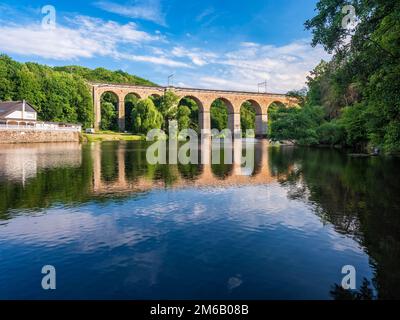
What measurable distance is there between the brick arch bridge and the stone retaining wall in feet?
57.5

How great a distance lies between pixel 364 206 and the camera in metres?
12.2

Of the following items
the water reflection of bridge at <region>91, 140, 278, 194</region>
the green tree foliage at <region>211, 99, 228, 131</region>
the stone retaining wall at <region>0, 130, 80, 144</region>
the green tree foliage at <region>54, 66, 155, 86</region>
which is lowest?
the water reflection of bridge at <region>91, 140, 278, 194</region>

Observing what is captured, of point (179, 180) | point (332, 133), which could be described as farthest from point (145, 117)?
point (179, 180)

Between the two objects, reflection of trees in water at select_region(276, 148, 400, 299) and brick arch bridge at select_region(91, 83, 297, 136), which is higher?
brick arch bridge at select_region(91, 83, 297, 136)

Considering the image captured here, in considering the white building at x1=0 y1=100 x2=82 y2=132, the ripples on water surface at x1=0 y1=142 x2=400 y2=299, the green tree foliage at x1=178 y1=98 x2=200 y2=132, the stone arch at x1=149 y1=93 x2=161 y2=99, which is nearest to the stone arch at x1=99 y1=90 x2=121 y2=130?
the stone arch at x1=149 y1=93 x2=161 y2=99

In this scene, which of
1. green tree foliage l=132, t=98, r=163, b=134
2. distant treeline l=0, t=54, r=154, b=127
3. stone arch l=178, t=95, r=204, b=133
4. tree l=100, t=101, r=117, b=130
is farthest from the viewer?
stone arch l=178, t=95, r=204, b=133

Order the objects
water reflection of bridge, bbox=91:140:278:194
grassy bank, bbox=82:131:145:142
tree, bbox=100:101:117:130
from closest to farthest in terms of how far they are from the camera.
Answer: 1. water reflection of bridge, bbox=91:140:278:194
2. grassy bank, bbox=82:131:145:142
3. tree, bbox=100:101:117:130

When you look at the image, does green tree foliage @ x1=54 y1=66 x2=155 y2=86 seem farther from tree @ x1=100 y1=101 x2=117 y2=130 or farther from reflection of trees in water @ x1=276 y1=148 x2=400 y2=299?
reflection of trees in water @ x1=276 y1=148 x2=400 y2=299

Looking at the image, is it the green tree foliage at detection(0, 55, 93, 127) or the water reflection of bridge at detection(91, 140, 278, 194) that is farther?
the green tree foliage at detection(0, 55, 93, 127)

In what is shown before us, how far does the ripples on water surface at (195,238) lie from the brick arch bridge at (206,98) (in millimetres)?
59195

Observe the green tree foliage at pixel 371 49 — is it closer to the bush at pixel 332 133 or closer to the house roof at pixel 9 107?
the bush at pixel 332 133

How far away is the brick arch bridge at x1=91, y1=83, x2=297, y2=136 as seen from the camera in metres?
73.0
